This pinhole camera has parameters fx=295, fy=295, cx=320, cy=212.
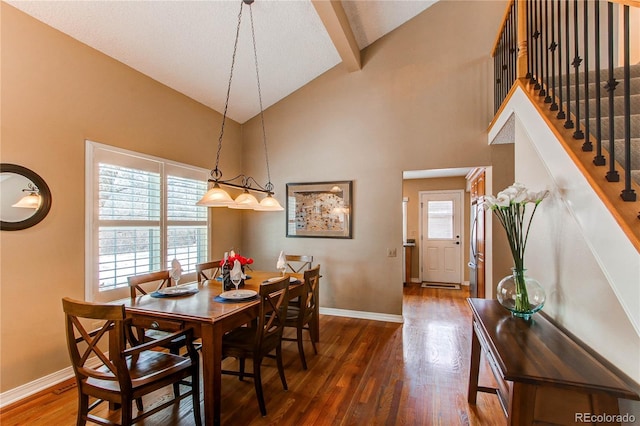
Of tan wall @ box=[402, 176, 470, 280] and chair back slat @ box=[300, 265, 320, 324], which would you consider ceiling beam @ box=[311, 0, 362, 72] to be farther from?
tan wall @ box=[402, 176, 470, 280]

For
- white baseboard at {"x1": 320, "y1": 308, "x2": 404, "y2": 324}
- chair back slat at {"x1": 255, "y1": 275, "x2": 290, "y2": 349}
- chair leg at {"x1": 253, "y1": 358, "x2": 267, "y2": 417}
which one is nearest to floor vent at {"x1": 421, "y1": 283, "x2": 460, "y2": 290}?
white baseboard at {"x1": 320, "y1": 308, "x2": 404, "y2": 324}

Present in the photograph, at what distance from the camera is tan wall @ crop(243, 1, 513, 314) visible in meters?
4.00

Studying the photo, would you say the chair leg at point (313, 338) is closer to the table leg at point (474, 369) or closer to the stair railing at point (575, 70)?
the table leg at point (474, 369)

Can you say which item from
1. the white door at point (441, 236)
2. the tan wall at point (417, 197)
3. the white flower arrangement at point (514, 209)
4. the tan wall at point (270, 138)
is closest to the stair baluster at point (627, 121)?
the white flower arrangement at point (514, 209)

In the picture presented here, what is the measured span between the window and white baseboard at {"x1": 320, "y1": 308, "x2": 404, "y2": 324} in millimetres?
2146

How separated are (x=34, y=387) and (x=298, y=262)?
3.11m

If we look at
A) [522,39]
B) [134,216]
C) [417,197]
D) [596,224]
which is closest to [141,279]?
[134,216]

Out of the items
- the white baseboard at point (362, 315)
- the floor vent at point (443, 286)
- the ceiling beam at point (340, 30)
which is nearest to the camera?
the ceiling beam at point (340, 30)

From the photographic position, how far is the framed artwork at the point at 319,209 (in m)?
4.56

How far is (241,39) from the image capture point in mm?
3539

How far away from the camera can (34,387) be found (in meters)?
2.50

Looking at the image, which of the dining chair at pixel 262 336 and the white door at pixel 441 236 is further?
the white door at pixel 441 236

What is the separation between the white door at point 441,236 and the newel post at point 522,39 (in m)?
4.24

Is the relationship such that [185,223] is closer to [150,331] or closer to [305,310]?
[150,331]
